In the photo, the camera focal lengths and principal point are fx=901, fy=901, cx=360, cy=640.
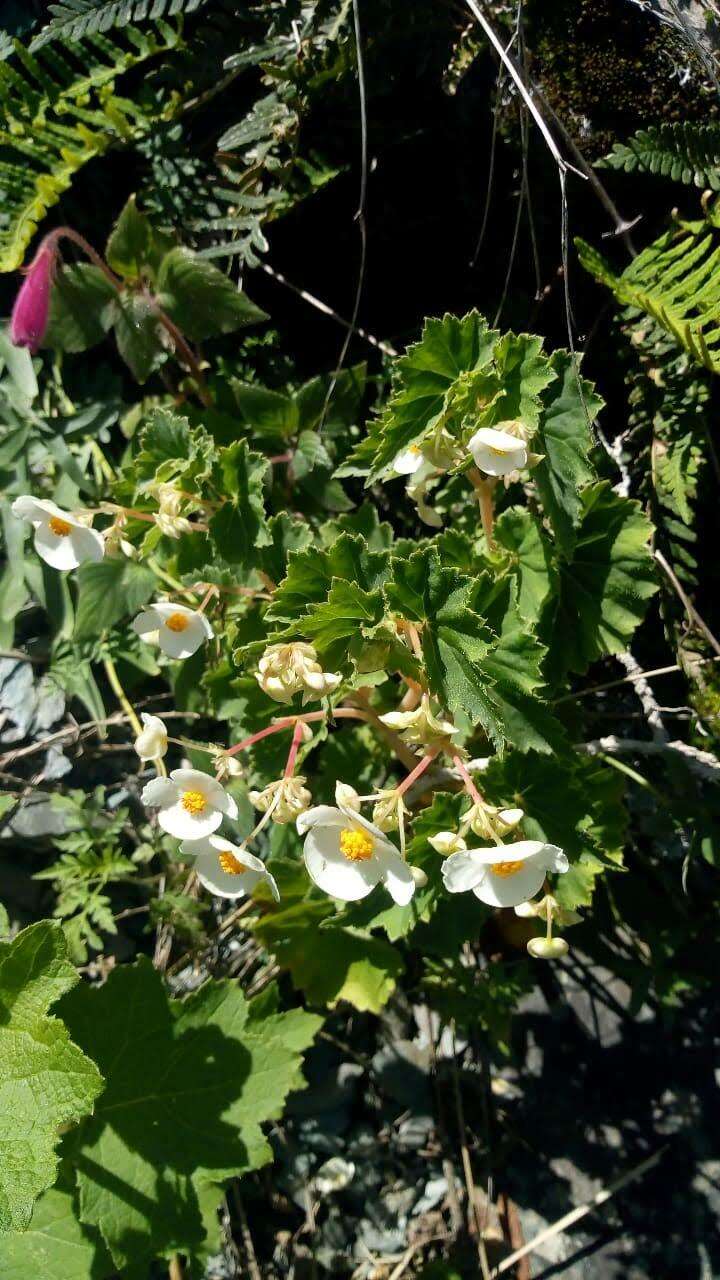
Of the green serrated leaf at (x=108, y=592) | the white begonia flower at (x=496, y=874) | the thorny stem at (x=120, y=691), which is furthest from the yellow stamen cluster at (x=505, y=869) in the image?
the thorny stem at (x=120, y=691)

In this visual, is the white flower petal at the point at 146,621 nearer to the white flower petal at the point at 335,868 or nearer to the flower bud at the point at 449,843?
the white flower petal at the point at 335,868

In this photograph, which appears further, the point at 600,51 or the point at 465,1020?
the point at 465,1020

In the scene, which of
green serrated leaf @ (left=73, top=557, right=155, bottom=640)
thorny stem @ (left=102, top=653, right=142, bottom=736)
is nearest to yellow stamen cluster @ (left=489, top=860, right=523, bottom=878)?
green serrated leaf @ (left=73, top=557, right=155, bottom=640)

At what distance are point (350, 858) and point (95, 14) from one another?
1.82 meters

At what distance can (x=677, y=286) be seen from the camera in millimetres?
1679

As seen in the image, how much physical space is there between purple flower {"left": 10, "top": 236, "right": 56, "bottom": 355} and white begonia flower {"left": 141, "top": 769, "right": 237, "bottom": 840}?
3.64 ft

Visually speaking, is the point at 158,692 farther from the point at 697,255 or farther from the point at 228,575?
the point at 697,255

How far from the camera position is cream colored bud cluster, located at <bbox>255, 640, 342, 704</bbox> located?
134cm

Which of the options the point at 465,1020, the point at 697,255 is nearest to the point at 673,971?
the point at 465,1020

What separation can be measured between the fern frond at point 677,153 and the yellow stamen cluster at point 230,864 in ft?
4.75

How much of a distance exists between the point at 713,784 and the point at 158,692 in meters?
1.48

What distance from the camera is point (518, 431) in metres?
1.42

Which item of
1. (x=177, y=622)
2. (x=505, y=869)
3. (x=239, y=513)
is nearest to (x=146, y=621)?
(x=177, y=622)

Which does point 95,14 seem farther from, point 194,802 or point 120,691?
point 194,802
